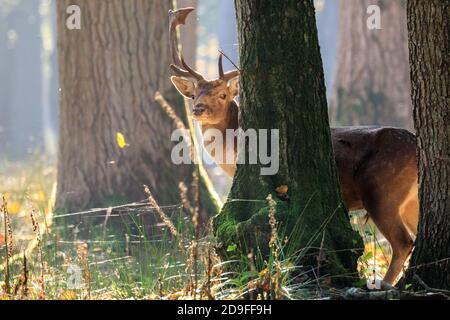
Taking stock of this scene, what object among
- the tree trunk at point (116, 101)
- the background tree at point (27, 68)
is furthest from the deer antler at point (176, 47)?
the background tree at point (27, 68)

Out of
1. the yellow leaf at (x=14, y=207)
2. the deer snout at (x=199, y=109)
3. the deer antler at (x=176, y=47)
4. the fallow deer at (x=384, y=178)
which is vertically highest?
the deer antler at (x=176, y=47)

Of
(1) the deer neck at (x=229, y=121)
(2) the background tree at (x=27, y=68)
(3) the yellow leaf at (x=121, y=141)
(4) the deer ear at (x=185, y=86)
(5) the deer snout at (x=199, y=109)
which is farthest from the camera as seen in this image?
(2) the background tree at (x=27, y=68)

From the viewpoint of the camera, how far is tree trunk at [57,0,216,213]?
10.5m

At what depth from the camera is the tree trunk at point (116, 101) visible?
10.5 meters

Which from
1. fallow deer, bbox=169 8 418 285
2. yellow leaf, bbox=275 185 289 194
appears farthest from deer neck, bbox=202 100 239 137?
yellow leaf, bbox=275 185 289 194

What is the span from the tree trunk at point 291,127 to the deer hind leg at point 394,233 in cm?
135

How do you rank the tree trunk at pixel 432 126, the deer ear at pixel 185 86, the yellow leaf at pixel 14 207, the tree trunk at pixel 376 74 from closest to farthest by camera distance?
1. the tree trunk at pixel 432 126
2. the deer ear at pixel 185 86
3. the yellow leaf at pixel 14 207
4. the tree trunk at pixel 376 74

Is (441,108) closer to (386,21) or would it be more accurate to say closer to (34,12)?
(386,21)

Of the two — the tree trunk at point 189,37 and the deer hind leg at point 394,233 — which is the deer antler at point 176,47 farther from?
the tree trunk at point 189,37

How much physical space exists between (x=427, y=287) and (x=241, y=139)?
1716 mm

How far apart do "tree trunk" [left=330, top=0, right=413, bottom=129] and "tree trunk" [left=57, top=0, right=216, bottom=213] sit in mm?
5622

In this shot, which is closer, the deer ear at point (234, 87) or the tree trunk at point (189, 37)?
the deer ear at point (234, 87)

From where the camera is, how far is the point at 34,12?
6488 centimetres
